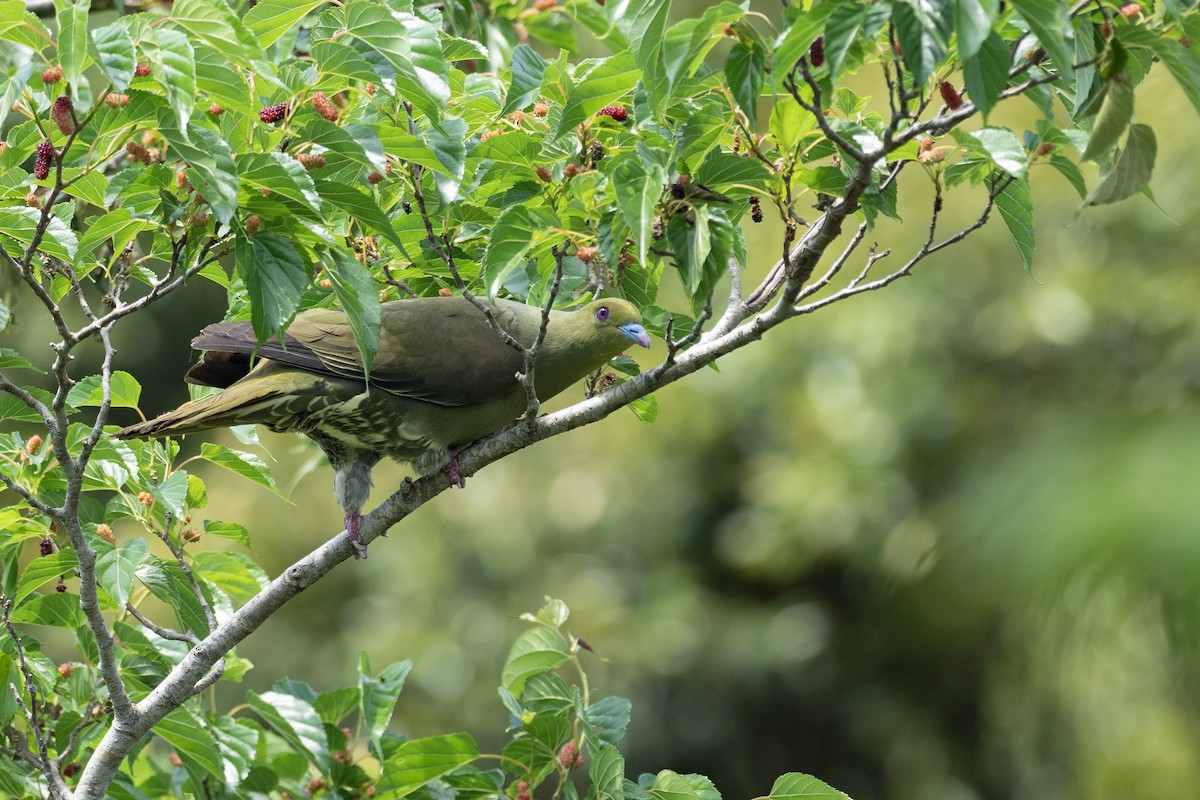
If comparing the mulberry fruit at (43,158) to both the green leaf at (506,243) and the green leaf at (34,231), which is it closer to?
the green leaf at (34,231)

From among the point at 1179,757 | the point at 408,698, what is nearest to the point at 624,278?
the point at 1179,757

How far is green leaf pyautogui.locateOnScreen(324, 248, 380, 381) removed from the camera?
2.19 meters

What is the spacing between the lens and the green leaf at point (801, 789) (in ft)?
8.43

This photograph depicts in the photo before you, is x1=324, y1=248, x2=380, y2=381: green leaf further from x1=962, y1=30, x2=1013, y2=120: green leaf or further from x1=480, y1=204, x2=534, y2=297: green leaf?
x1=962, y1=30, x2=1013, y2=120: green leaf

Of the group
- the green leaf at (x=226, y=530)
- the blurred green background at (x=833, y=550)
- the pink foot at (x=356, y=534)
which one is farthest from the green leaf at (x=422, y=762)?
the blurred green background at (x=833, y=550)

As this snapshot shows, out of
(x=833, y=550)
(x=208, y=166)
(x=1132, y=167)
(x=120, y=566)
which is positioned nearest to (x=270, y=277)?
(x=208, y=166)

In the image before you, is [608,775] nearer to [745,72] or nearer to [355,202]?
[355,202]

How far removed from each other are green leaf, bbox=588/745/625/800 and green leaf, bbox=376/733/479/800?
33 centimetres

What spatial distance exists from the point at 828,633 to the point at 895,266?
99.8 inches

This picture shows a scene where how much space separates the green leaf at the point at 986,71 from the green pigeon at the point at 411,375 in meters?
1.60

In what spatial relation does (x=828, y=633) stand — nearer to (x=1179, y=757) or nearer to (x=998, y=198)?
(x=1179, y=757)

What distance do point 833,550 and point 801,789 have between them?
546 centimetres

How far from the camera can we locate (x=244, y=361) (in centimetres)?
343

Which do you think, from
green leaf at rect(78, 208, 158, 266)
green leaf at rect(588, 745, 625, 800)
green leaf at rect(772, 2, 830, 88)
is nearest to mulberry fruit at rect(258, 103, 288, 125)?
green leaf at rect(78, 208, 158, 266)
